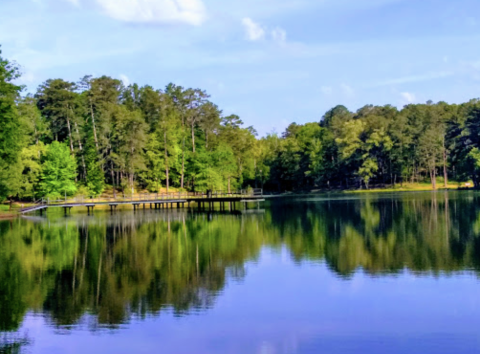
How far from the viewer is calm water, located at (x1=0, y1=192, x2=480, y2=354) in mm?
14734

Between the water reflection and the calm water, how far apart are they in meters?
0.08

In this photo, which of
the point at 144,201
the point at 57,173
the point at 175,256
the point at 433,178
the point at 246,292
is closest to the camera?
the point at 246,292

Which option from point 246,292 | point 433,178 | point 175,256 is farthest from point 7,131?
point 433,178

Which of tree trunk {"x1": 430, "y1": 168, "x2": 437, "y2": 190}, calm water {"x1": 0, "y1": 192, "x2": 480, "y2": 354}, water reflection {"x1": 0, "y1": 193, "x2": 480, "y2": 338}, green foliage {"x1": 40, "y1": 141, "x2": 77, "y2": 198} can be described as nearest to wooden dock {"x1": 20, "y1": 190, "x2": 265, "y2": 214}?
green foliage {"x1": 40, "y1": 141, "x2": 77, "y2": 198}

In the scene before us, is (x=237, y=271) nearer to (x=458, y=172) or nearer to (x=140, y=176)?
(x=140, y=176)

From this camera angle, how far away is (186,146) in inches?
3711

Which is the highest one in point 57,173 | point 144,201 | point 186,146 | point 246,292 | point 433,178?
point 186,146

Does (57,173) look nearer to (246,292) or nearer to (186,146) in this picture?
(186,146)

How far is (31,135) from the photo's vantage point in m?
77.9

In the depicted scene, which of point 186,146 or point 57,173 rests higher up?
point 186,146

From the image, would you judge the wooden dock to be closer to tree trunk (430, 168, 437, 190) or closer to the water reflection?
the water reflection

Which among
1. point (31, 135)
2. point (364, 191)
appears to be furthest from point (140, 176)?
point (364, 191)

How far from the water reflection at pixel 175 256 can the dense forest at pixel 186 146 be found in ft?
69.7

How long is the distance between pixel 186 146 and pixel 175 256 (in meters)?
66.0
